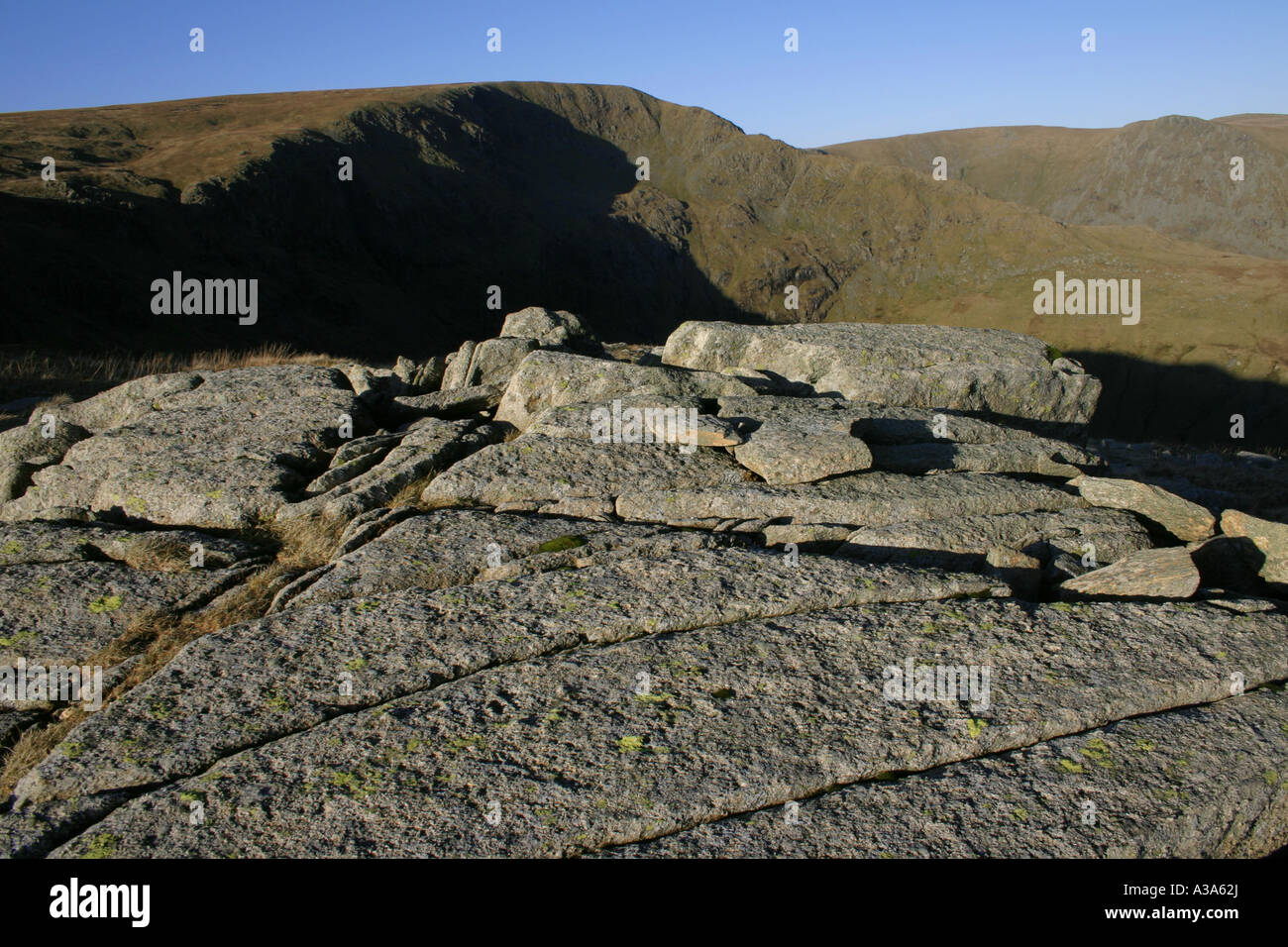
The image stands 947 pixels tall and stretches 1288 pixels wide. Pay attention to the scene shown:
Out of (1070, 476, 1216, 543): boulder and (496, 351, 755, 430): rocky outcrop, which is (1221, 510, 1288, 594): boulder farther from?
(496, 351, 755, 430): rocky outcrop

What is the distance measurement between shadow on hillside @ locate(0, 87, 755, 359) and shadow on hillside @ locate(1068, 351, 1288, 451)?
2449 inches

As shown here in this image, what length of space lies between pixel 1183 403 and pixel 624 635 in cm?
11712

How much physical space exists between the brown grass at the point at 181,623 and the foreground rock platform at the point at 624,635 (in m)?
0.04

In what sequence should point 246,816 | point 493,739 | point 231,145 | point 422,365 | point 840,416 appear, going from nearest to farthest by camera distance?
1. point 246,816
2. point 493,739
3. point 840,416
4. point 422,365
5. point 231,145

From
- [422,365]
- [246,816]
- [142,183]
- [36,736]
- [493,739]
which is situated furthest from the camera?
[142,183]

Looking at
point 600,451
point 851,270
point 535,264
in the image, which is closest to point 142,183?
point 535,264

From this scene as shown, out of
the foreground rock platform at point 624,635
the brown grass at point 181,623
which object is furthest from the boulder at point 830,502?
the brown grass at point 181,623

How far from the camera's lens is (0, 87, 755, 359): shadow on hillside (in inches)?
2712

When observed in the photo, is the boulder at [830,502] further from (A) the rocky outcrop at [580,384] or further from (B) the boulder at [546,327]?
(B) the boulder at [546,327]

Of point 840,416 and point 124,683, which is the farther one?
point 840,416

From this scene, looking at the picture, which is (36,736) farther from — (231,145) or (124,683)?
(231,145)

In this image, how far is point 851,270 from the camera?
516ft

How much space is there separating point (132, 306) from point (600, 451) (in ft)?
240

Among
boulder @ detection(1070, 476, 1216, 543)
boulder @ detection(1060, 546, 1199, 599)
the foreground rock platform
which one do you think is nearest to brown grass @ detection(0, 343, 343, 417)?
the foreground rock platform
